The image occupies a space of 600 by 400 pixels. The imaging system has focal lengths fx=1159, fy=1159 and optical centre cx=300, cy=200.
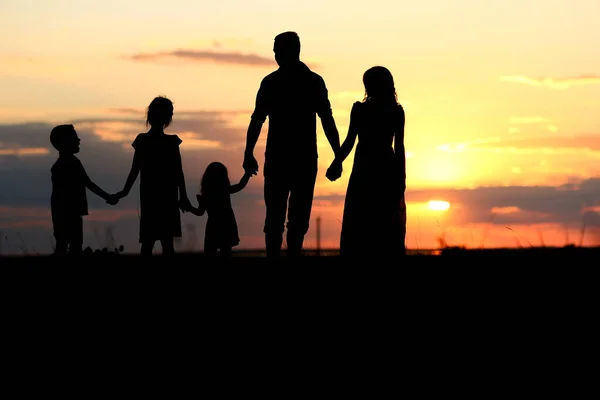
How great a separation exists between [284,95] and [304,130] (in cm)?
46

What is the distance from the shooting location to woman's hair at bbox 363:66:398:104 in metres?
12.9

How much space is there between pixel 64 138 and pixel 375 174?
3.95 meters

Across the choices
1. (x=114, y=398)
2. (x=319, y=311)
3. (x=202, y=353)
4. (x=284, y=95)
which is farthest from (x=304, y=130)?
(x=114, y=398)

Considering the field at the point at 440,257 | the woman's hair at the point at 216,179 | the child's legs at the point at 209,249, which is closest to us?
the field at the point at 440,257

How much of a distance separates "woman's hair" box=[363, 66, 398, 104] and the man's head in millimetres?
916

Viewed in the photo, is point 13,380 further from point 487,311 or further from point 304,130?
point 304,130

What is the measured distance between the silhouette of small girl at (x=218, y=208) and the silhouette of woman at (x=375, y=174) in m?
2.74

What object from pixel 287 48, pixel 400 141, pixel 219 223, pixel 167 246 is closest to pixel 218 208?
pixel 219 223

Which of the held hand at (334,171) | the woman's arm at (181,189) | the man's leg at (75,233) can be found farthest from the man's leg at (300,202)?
the man's leg at (75,233)

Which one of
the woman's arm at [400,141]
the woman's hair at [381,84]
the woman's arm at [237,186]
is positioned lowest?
the woman's arm at [237,186]

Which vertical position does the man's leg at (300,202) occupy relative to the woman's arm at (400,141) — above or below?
below

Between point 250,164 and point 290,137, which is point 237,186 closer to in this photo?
point 250,164

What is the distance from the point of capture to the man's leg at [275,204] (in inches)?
525

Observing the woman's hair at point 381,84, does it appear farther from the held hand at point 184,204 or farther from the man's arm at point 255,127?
the held hand at point 184,204
